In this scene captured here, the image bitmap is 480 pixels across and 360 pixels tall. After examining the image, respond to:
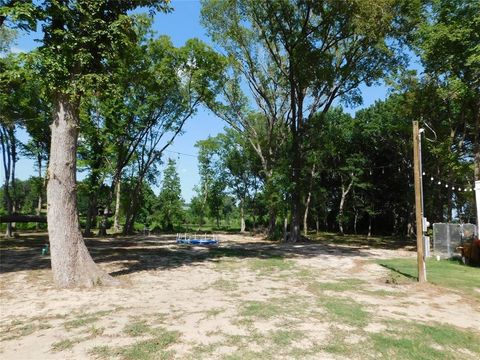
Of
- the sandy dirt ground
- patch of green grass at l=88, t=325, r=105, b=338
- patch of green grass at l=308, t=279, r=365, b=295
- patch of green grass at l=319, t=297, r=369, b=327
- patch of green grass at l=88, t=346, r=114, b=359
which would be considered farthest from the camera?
patch of green grass at l=308, t=279, r=365, b=295

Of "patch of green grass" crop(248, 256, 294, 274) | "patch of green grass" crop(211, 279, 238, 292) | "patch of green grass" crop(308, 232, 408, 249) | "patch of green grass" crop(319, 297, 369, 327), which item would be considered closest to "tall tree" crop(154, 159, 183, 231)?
"patch of green grass" crop(308, 232, 408, 249)

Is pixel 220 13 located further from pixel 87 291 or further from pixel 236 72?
pixel 87 291

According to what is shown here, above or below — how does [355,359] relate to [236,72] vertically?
below

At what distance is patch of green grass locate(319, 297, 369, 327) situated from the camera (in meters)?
6.94

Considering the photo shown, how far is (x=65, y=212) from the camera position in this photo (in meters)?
9.65

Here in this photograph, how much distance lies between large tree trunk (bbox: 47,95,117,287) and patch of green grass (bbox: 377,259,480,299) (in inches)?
368

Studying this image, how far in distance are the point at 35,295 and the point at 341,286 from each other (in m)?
7.73

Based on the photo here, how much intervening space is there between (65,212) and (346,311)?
706cm

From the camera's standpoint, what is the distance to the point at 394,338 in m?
6.03

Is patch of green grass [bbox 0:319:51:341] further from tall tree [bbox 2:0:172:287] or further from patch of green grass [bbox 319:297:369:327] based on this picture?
patch of green grass [bbox 319:297:369:327]

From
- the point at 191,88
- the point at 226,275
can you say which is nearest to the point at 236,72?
the point at 191,88

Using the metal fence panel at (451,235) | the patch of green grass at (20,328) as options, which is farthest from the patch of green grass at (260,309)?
the metal fence panel at (451,235)

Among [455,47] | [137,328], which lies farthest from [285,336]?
[455,47]

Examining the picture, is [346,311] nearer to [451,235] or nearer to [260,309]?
[260,309]
